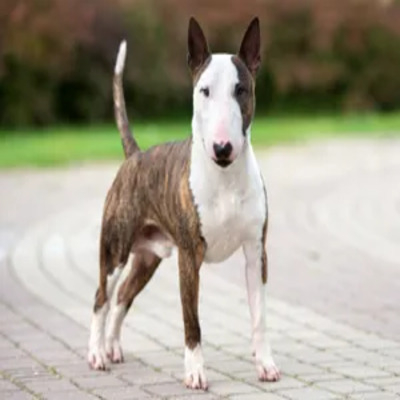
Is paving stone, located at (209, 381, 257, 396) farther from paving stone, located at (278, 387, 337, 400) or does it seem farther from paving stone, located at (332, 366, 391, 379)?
paving stone, located at (332, 366, 391, 379)

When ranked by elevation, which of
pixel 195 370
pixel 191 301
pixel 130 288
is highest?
pixel 191 301

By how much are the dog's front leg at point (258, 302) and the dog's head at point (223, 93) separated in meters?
0.57

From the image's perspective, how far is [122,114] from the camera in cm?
750

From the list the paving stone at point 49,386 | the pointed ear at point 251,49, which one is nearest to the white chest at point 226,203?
the pointed ear at point 251,49

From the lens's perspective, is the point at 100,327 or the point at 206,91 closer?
the point at 206,91

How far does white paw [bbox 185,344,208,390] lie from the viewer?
634 centimetres

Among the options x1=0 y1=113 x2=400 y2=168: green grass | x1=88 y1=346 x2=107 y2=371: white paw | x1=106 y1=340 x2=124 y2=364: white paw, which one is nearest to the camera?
x1=88 y1=346 x2=107 y2=371: white paw

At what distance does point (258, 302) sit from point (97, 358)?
3.11 ft

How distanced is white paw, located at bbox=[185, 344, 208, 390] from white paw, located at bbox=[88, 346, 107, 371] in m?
0.63

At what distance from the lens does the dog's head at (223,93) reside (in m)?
6.11

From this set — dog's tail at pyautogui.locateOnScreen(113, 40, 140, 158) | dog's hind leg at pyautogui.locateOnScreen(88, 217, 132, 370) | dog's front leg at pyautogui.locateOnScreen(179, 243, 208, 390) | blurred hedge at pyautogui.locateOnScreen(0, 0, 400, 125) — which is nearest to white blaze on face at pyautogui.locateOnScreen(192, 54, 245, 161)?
dog's front leg at pyautogui.locateOnScreen(179, 243, 208, 390)

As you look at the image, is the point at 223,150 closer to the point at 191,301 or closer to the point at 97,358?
the point at 191,301

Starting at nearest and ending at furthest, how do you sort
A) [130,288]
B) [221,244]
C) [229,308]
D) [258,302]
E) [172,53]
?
[221,244] < [258,302] < [130,288] < [229,308] < [172,53]

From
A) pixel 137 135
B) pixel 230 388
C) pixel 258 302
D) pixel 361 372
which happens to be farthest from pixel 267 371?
pixel 137 135
